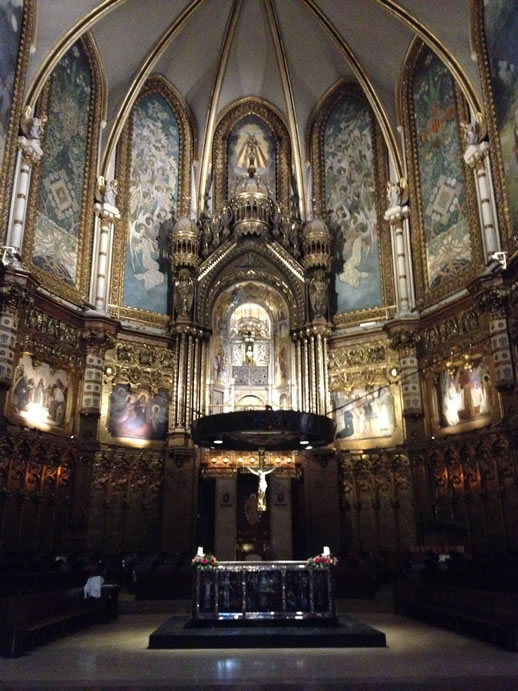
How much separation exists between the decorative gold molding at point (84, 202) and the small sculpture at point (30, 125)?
98 cm

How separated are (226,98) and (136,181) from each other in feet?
23.0

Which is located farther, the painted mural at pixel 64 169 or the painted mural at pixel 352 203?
the painted mural at pixel 352 203

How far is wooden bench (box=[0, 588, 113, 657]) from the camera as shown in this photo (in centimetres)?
1129

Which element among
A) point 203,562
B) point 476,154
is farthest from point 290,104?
point 203,562

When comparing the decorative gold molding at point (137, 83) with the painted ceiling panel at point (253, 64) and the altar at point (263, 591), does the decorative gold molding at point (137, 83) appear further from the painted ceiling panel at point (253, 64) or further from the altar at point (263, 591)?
the altar at point (263, 591)

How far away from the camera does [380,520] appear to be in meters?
23.4

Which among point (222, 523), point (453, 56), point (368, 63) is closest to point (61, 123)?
point (368, 63)

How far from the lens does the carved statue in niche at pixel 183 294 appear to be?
25.9 m

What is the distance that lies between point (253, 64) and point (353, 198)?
8.54 metres

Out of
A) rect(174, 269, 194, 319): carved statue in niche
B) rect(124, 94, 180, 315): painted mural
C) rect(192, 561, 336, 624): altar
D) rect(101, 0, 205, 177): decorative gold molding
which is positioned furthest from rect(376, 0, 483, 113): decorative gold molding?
rect(192, 561, 336, 624): altar

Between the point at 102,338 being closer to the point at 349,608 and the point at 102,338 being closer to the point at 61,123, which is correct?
the point at 61,123

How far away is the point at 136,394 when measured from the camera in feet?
81.0

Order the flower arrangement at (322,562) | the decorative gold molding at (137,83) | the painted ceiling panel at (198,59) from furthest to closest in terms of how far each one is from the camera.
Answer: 1. the painted ceiling panel at (198,59)
2. the decorative gold molding at (137,83)
3. the flower arrangement at (322,562)

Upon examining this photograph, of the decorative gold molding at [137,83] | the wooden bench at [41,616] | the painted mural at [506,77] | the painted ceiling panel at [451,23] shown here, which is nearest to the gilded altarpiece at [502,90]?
the painted mural at [506,77]
